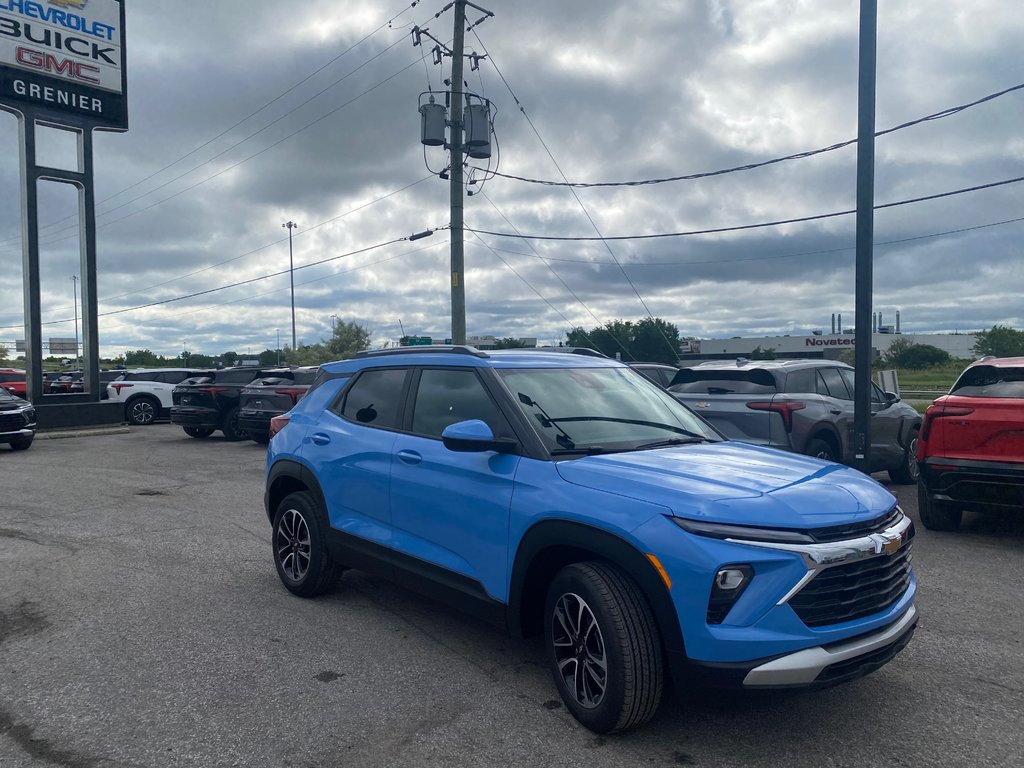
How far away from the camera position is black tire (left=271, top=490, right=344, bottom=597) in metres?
5.45

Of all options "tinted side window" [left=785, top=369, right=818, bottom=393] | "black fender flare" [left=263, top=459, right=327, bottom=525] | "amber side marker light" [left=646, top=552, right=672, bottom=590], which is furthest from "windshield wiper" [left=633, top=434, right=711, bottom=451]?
"tinted side window" [left=785, top=369, right=818, bottom=393]

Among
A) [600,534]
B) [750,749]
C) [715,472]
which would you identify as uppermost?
[715,472]

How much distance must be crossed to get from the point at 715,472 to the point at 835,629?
0.83 metres

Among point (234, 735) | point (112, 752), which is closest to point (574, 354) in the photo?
point (234, 735)

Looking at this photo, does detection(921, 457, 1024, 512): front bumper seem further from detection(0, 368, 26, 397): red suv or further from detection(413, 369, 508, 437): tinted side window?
detection(0, 368, 26, 397): red suv

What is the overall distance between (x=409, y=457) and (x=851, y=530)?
2.41 metres

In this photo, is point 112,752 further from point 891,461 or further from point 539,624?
point 891,461

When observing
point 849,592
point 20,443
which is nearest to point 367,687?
point 849,592

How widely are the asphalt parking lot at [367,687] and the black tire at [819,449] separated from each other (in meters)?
2.27

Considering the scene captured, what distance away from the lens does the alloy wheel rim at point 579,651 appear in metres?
3.46

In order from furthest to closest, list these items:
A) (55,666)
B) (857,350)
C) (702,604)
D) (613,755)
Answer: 1. (857,350)
2. (55,666)
3. (613,755)
4. (702,604)

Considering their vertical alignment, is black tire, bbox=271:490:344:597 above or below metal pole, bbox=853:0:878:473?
below

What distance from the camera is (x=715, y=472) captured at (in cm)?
365

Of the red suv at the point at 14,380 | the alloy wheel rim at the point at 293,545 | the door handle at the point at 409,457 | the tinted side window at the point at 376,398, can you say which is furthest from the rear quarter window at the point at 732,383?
the red suv at the point at 14,380
